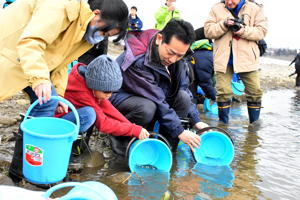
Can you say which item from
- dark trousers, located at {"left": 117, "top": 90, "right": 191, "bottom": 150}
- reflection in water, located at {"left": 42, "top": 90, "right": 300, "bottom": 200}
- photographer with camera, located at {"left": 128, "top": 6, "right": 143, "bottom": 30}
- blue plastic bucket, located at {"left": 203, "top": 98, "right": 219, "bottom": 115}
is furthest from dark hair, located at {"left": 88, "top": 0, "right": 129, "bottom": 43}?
photographer with camera, located at {"left": 128, "top": 6, "right": 143, "bottom": 30}

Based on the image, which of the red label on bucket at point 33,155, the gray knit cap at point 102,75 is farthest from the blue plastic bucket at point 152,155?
the red label on bucket at point 33,155

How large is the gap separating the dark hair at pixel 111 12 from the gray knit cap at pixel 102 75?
0.33 metres

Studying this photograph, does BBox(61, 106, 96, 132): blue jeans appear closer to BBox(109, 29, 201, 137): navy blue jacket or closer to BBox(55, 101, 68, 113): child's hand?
BBox(55, 101, 68, 113): child's hand

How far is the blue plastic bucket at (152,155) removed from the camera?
8.18 feet

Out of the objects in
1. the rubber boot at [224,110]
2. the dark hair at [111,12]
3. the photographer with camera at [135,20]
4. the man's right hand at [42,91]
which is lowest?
the rubber boot at [224,110]

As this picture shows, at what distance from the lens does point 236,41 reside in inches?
159

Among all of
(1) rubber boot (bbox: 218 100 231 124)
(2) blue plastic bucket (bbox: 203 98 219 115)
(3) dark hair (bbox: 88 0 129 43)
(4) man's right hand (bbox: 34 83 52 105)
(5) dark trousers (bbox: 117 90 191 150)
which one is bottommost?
(2) blue plastic bucket (bbox: 203 98 219 115)

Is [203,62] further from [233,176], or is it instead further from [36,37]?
[36,37]

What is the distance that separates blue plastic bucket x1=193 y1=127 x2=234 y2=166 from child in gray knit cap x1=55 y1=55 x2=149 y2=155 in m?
0.79

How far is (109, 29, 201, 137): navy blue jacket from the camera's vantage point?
2621 mm

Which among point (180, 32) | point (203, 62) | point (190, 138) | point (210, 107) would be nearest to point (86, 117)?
point (190, 138)

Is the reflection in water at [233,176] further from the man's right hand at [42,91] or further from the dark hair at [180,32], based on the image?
→ the dark hair at [180,32]

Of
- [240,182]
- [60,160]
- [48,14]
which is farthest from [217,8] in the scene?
[60,160]

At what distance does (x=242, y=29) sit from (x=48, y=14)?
2.83 meters
